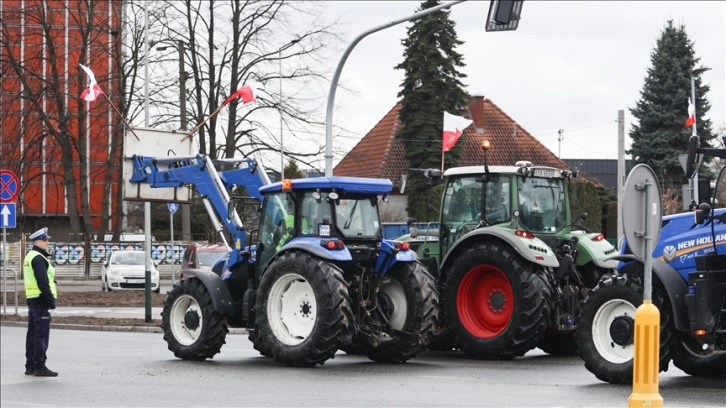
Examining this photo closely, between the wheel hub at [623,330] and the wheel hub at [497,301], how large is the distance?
14.0 ft

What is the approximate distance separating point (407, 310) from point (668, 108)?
45.4 m

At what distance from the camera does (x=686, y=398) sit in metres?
13.0

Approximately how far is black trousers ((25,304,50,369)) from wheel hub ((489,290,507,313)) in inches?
240

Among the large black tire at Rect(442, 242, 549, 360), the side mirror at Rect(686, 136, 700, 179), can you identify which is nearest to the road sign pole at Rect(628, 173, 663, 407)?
the side mirror at Rect(686, 136, 700, 179)

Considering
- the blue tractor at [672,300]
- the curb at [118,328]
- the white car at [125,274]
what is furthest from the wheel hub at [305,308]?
the white car at [125,274]

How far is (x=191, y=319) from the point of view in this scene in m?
18.5

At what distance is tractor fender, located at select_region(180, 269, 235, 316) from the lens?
18188 millimetres

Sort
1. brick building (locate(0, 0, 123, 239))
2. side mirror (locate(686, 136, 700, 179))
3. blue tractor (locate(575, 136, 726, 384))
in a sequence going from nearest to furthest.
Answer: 1. side mirror (locate(686, 136, 700, 179))
2. blue tractor (locate(575, 136, 726, 384))
3. brick building (locate(0, 0, 123, 239))

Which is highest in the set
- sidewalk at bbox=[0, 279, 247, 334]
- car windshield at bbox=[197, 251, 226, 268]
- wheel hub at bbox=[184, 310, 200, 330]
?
car windshield at bbox=[197, 251, 226, 268]

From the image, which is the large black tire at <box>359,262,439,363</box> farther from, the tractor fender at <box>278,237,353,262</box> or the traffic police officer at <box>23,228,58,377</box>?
the traffic police officer at <box>23,228,58,377</box>

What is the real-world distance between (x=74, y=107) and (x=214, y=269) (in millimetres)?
30779

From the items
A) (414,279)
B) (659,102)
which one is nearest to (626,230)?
(414,279)

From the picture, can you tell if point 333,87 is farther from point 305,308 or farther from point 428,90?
point 428,90

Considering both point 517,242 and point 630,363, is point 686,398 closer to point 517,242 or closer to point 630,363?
point 630,363
